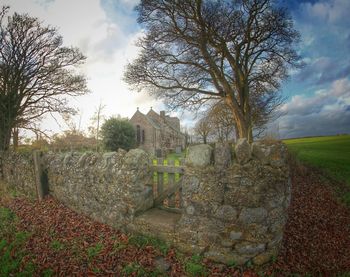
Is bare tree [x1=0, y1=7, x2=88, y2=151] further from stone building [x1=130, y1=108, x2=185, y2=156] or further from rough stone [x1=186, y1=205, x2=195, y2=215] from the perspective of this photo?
stone building [x1=130, y1=108, x2=185, y2=156]

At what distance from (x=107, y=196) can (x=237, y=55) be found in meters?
12.4

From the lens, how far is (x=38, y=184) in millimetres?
7055

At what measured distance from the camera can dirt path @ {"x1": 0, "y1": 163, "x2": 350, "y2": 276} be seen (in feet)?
11.5

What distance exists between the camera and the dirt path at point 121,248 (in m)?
3.52

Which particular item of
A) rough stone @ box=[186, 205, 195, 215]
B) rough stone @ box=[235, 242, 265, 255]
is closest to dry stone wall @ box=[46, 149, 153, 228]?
rough stone @ box=[186, 205, 195, 215]

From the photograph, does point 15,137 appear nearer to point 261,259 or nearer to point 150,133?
point 261,259

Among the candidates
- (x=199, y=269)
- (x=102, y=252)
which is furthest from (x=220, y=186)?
(x=102, y=252)

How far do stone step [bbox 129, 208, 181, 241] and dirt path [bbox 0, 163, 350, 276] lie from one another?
255mm

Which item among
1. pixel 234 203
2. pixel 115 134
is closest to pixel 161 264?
pixel 234 203

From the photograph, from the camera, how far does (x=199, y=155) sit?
3.69 m

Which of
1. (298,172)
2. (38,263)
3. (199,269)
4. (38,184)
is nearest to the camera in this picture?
(199,269)

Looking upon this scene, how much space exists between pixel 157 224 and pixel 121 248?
0.89m

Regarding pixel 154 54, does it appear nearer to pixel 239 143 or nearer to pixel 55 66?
pixel 55 66

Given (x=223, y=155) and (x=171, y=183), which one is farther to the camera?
(x=171, y=183)
